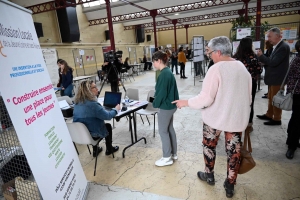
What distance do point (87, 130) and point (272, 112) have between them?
3.13 m

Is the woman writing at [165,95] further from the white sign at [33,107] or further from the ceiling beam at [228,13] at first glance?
the ceiling beam at [228,13]

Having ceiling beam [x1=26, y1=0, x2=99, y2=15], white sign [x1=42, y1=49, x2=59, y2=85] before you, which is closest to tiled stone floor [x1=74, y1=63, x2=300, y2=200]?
white sign [x1=42, y1=49, x2=59, y2=85]

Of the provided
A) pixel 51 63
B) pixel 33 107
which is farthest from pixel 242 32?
pixel 51 63

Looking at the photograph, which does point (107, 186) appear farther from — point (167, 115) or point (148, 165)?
point (167, 115)

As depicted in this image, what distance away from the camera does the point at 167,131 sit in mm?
2352

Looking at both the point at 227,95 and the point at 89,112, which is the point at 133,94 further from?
the point at 227,95

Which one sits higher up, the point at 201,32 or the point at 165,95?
the point at 201,32

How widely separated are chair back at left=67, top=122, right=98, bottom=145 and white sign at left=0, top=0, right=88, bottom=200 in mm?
445

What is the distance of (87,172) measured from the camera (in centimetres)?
246

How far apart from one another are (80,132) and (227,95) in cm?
162

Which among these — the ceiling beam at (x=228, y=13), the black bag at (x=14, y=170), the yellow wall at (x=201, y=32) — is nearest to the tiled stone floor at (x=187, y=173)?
the black bag at (x=14, y=170)

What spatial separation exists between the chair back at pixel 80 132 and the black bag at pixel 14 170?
0.58m

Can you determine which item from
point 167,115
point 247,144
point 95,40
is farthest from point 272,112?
point 95,40

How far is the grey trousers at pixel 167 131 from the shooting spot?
227 cm
